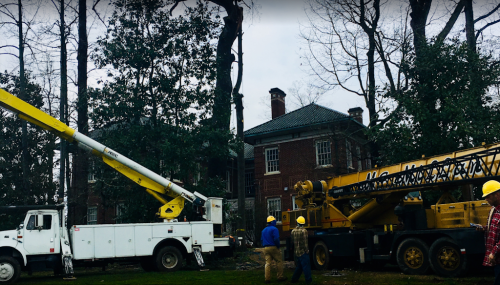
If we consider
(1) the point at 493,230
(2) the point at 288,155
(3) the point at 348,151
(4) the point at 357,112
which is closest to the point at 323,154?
(2) the point at 288,155

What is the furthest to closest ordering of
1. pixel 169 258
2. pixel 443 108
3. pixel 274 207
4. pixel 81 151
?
pixel 274 207 < pixel 81 151 < pixel 443 108 < pixel 169 258

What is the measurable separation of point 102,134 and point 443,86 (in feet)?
46.5

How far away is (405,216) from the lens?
14.1 m

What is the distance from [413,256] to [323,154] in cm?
2069

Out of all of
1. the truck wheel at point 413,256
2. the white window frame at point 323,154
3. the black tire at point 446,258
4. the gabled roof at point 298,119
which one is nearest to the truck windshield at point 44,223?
the truck wheel at point 413,256

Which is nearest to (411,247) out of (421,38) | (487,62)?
(487,62)

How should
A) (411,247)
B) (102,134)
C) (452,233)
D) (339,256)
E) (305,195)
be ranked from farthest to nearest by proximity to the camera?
(102,134)
(305,195)
(339,256)
(411,247)
(452,233)

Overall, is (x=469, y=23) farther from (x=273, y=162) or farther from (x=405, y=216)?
(x=273, y=162)

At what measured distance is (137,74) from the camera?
21.5m

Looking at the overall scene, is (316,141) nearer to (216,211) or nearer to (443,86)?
(443,86)

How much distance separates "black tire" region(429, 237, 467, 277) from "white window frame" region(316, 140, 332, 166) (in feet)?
67.0

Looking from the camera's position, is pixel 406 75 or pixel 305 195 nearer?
pixel 305 195

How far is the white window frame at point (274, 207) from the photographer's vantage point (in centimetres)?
3569

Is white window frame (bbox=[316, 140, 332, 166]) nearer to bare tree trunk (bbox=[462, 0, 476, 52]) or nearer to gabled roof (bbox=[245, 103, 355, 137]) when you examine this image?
gabled roof (bbox=[245, 103, 355, 137])
